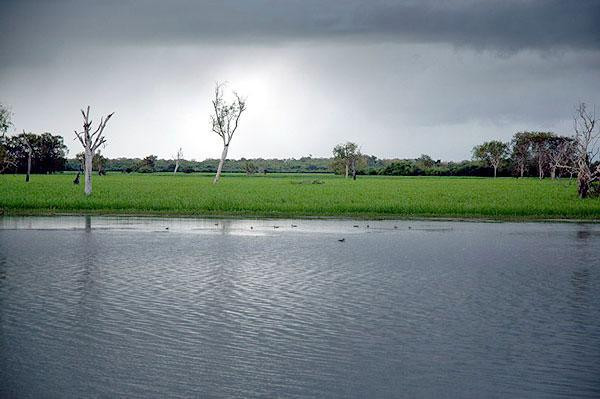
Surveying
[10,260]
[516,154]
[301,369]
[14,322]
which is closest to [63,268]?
[10,260]

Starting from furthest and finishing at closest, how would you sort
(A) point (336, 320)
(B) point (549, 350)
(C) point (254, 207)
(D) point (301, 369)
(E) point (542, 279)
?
(C) point (254, 207) → (E) point (542, 279) → (A) point (336, 320) → (B) point (549, 350) → (D) point (301, 369)

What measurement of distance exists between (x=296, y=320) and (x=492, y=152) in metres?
157

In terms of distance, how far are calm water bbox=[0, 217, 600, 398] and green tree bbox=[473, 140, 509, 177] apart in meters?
143

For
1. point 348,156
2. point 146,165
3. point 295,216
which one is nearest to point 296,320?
point 295,216

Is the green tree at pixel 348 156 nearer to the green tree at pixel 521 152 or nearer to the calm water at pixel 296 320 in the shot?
the green tree at pixel 521 152

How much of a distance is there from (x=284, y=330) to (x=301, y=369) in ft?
6.34

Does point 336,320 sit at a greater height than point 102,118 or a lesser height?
lesser

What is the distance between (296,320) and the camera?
11.1 metres

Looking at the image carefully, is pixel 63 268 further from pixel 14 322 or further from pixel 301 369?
pixel 301 369

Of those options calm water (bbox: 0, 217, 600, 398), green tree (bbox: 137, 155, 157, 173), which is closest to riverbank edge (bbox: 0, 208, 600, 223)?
calm water (bbox: 0, 217, 600, 398)

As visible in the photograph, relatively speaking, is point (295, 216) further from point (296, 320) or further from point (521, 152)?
point (521, 152)

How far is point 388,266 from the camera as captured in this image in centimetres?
1728

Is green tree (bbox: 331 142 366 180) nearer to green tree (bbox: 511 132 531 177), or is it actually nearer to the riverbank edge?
green tree (bbox: 511 132 531 177)

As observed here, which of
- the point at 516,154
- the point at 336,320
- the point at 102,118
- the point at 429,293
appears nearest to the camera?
the point at 336,320
